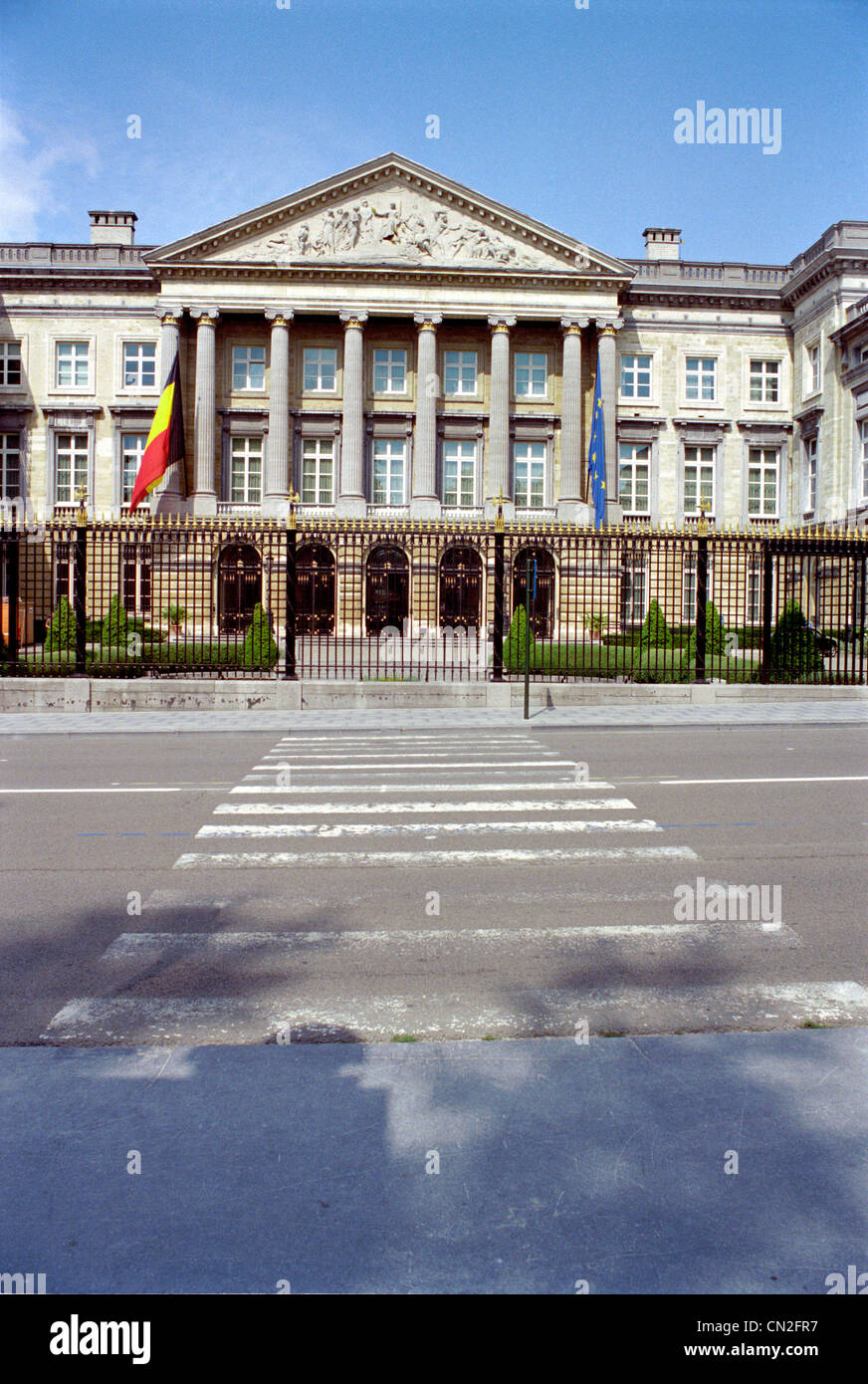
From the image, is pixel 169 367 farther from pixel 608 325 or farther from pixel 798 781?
pixel 798 781

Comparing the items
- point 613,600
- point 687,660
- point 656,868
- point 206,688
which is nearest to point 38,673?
point 206,688

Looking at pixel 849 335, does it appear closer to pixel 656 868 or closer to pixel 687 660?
pixel 687 660

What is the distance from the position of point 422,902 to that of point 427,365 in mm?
45420

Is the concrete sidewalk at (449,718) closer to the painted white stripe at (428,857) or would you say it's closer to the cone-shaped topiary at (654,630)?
the cone-shaped topiary at (654,630)

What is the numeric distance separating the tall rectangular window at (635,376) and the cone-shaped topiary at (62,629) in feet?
119

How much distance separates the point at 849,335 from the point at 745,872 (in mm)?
44588

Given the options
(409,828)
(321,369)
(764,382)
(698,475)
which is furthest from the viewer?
(698,475)

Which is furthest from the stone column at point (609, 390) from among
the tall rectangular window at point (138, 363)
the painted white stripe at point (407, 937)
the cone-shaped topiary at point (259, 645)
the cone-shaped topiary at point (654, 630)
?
the painted white stripe at point (407, 937)

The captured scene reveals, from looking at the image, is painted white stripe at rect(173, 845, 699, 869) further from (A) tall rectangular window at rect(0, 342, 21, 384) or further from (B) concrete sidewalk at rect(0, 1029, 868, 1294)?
(A) tall rectangular window at rect(0, 342, 21, 384)

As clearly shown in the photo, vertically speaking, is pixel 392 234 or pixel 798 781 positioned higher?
pixel 392 234

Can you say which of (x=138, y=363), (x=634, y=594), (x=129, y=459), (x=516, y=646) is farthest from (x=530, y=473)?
(x=516, y=646)

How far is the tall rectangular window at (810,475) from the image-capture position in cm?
5038

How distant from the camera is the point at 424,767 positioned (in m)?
12.8
